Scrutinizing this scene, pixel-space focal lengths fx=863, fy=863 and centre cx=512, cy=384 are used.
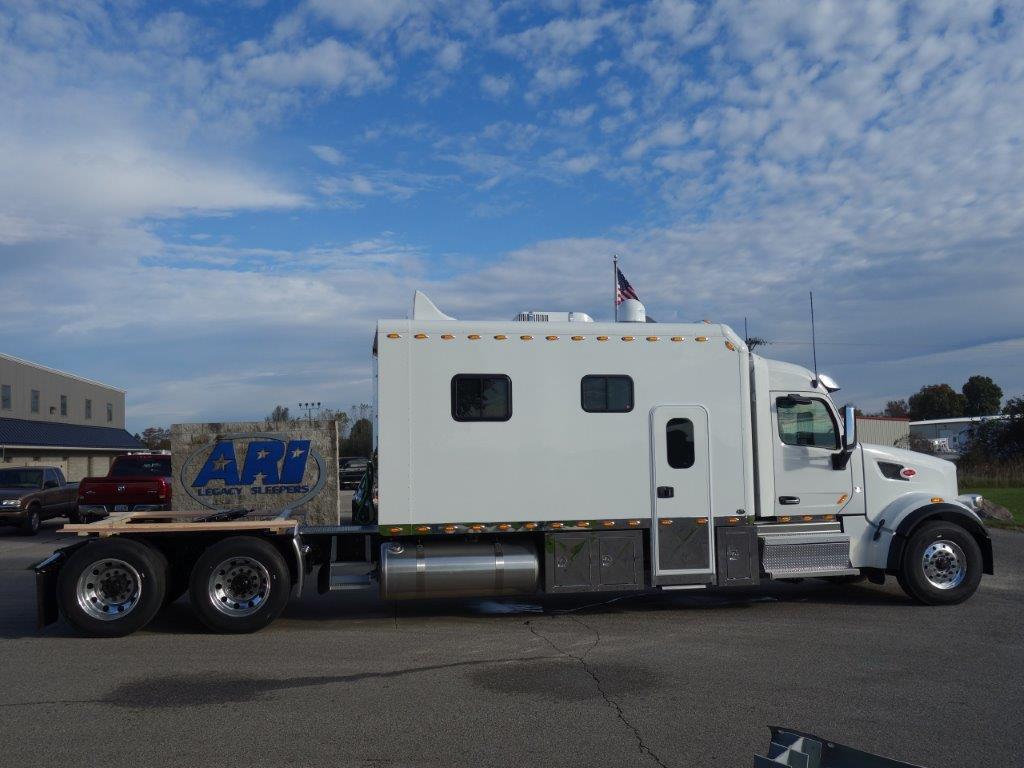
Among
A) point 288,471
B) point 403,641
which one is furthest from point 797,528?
point 288,471

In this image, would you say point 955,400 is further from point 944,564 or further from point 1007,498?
point 944,564

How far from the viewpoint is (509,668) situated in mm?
7461

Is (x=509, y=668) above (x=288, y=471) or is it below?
below

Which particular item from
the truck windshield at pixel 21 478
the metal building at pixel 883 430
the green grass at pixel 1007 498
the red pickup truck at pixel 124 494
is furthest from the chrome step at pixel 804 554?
the metal building at pixel 883 430

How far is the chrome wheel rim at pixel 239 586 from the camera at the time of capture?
894 cm

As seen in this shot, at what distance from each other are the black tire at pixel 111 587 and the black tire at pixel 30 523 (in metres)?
14.6

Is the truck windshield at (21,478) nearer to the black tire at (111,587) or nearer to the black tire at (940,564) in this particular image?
the black tire at (111,587)

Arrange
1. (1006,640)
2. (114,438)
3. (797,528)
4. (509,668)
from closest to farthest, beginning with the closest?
1. (509,668)
2. (1006,640)
3. (797,528)
4. (114,438)

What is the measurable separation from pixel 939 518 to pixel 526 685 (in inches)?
229

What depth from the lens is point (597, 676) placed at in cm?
718

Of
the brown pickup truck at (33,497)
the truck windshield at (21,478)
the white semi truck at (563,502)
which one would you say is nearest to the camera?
the white semi truck at (563,502)

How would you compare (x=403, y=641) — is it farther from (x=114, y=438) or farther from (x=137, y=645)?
(x=114, y=438)

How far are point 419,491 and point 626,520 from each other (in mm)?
2284

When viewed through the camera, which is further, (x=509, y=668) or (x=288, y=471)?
(x=288, y=471)
